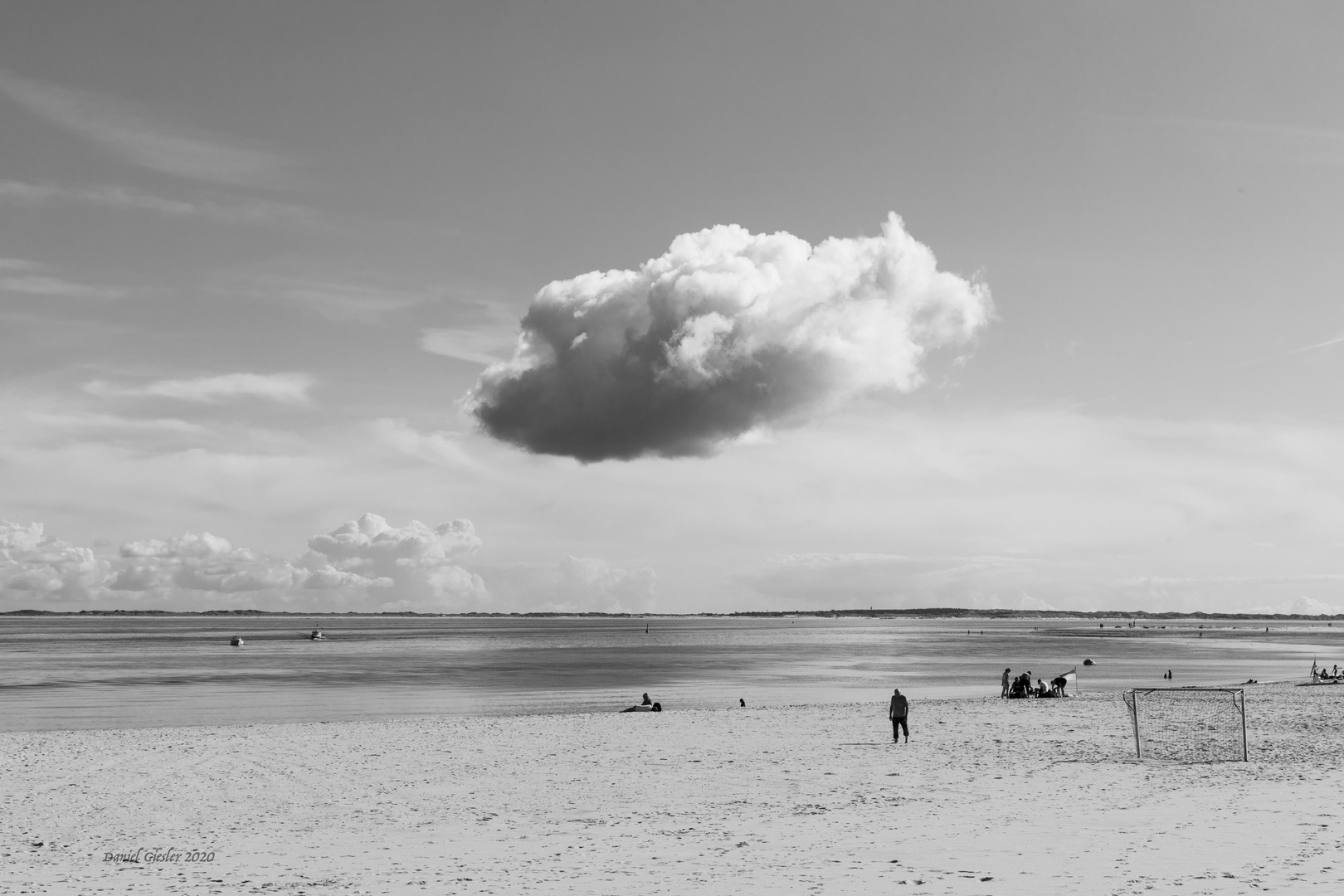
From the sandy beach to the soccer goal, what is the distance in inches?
39.2

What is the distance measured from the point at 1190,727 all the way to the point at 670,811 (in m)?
22.7

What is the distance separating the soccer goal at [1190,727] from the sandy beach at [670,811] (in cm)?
100

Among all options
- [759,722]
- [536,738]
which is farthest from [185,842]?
[759,722]

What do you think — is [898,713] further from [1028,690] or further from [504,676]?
[504,676]

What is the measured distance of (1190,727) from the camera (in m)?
35.7

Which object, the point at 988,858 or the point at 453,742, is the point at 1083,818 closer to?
the point at 988,858

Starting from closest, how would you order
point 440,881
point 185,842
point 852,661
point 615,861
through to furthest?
point 440,881, point 615,861, point 185,842, point 852,661

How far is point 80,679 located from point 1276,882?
75.4m

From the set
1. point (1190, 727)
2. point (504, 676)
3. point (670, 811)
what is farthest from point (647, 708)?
point (504, 676)

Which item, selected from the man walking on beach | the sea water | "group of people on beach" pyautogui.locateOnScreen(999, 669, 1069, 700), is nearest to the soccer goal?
"group of people on beach" pyautogui.locateOnScreen(999, 669, 1069, 700)

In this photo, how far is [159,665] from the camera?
90750 mm

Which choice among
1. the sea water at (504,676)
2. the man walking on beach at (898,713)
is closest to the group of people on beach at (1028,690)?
the sea water at (504,676)

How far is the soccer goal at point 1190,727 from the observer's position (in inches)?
1148

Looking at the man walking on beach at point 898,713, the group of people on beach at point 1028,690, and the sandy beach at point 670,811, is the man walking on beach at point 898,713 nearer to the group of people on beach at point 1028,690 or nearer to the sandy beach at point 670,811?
the sandy beach at point 670,811
